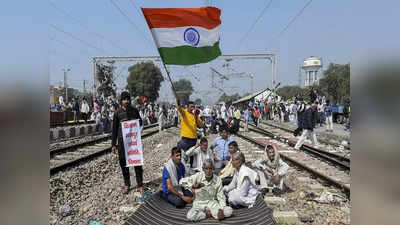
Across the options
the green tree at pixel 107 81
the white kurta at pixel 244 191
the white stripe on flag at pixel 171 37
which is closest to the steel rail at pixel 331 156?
the white kurta at pixel 244 191

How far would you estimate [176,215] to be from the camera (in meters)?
5.04

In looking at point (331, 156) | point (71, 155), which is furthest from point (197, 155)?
point (71, 155)

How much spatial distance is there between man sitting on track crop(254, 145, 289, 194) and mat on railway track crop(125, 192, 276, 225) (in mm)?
1413

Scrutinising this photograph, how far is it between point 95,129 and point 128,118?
16416 millimetres

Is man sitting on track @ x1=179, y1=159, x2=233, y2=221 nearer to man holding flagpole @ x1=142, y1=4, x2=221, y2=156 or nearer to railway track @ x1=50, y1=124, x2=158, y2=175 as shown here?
man holding flagpole @ x1=142, y1=4, x2=221, y2=156

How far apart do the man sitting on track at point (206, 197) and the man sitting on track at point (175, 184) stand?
147 millimetres

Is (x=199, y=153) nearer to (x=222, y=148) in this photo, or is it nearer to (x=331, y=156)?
(x=222, y=148)

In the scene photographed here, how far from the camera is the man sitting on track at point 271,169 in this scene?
21.9 ft

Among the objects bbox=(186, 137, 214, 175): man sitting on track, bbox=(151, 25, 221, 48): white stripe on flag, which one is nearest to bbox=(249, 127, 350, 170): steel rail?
bbox=(186, 137, 214, 175): man sitting on track

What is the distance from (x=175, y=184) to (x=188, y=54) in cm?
261

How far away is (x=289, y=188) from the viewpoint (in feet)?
24.3
